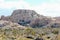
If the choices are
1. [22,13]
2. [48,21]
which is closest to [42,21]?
[48,21]

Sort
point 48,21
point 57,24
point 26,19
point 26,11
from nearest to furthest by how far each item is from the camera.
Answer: point 57,24 → point 48,21 → point 26,19 → point 26,11

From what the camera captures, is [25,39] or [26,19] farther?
[26,19]

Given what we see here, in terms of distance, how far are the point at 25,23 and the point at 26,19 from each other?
4114mm

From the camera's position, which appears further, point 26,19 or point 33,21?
point 26,19

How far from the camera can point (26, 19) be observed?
172m

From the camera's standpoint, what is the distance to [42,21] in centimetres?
15688

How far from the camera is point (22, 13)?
18150 centimetres

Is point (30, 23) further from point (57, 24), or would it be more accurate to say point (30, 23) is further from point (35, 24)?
point (57, 24)

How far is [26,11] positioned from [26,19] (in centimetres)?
1341

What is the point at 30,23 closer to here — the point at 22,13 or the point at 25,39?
the point at 22,13

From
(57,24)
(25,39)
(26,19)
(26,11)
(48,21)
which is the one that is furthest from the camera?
(26,11)

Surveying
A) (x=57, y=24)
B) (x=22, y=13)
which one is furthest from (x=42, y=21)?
(x=22, y=13)

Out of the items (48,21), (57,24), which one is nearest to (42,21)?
(48,21)

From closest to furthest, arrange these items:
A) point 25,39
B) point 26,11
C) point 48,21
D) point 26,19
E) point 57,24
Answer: point 25,39, point 57,24, point 48,21, point 26,19, point 26,11
